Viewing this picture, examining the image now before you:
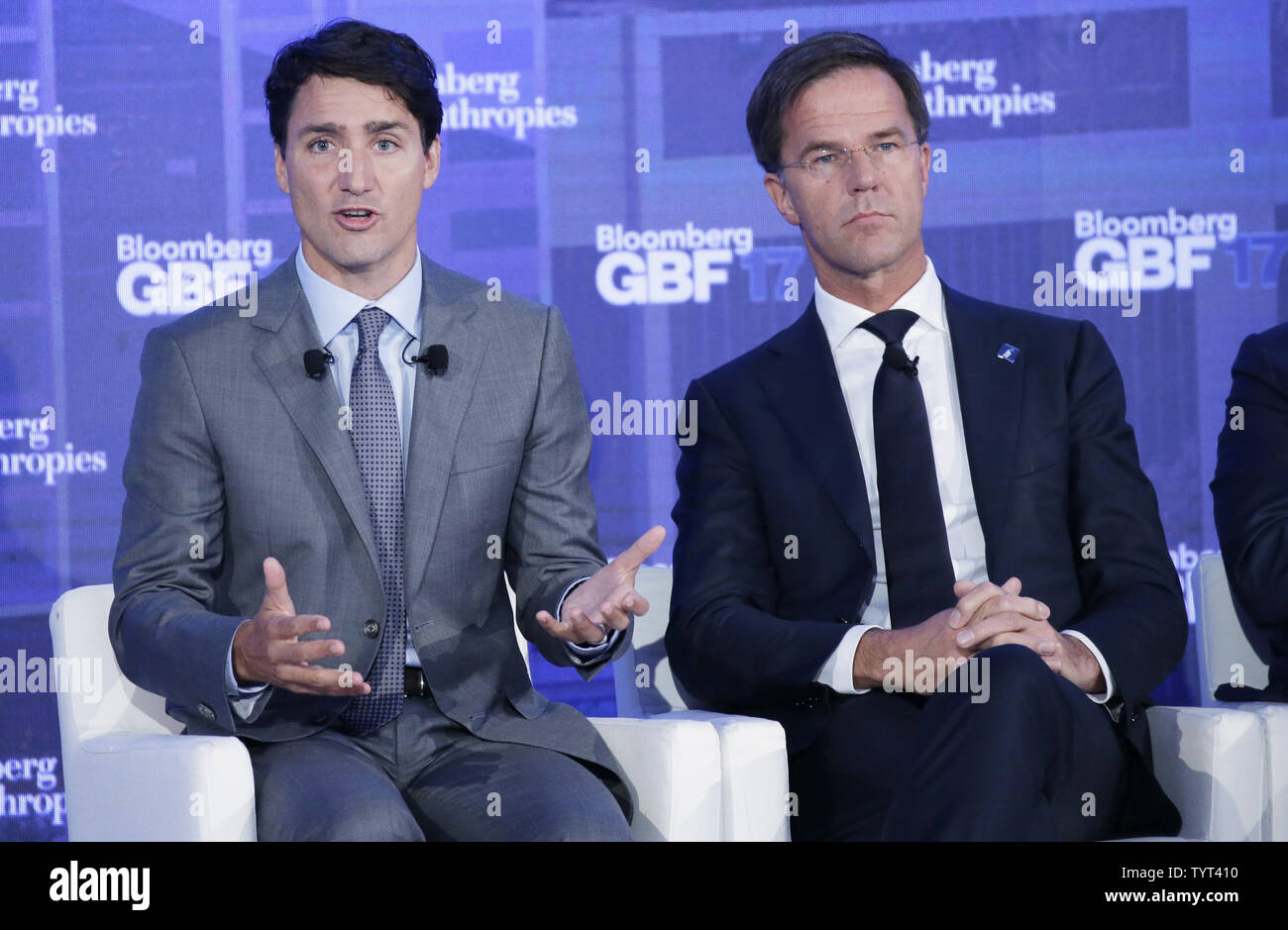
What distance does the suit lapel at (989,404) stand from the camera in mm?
2502

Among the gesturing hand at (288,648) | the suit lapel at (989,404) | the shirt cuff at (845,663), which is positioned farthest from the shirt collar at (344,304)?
the suit lapel at (989,404)

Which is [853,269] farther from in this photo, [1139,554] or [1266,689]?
[1266,689]

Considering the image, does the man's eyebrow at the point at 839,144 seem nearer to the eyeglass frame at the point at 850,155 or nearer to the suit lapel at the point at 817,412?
the eyeglass frame at the point at 850,155

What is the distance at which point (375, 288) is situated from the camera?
95.9 inches

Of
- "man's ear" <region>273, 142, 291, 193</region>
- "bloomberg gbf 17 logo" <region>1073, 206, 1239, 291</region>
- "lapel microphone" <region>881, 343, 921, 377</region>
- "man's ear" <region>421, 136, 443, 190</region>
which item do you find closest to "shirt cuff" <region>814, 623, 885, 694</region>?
"lapel microphone" <region>881, 343, 921, 377</region>

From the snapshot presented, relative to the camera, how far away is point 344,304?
7.89ft

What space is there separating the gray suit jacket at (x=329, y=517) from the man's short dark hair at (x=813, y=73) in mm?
747

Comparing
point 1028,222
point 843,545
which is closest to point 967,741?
point 843,545

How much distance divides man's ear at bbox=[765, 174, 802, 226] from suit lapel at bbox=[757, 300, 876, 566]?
198 millimetres

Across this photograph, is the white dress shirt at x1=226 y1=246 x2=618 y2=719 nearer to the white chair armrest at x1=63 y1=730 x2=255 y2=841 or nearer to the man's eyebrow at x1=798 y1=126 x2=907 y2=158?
the white chair armrest at x1=63 y1=730 x2=255 y2=841

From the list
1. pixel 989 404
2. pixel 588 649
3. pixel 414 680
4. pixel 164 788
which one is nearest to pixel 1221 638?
pixel 989 404

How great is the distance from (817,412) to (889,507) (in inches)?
9.0

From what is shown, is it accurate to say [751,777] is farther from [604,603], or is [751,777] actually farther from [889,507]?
[889,507]

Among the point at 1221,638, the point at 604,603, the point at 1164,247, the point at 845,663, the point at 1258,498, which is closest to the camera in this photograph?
the point at 604,603
